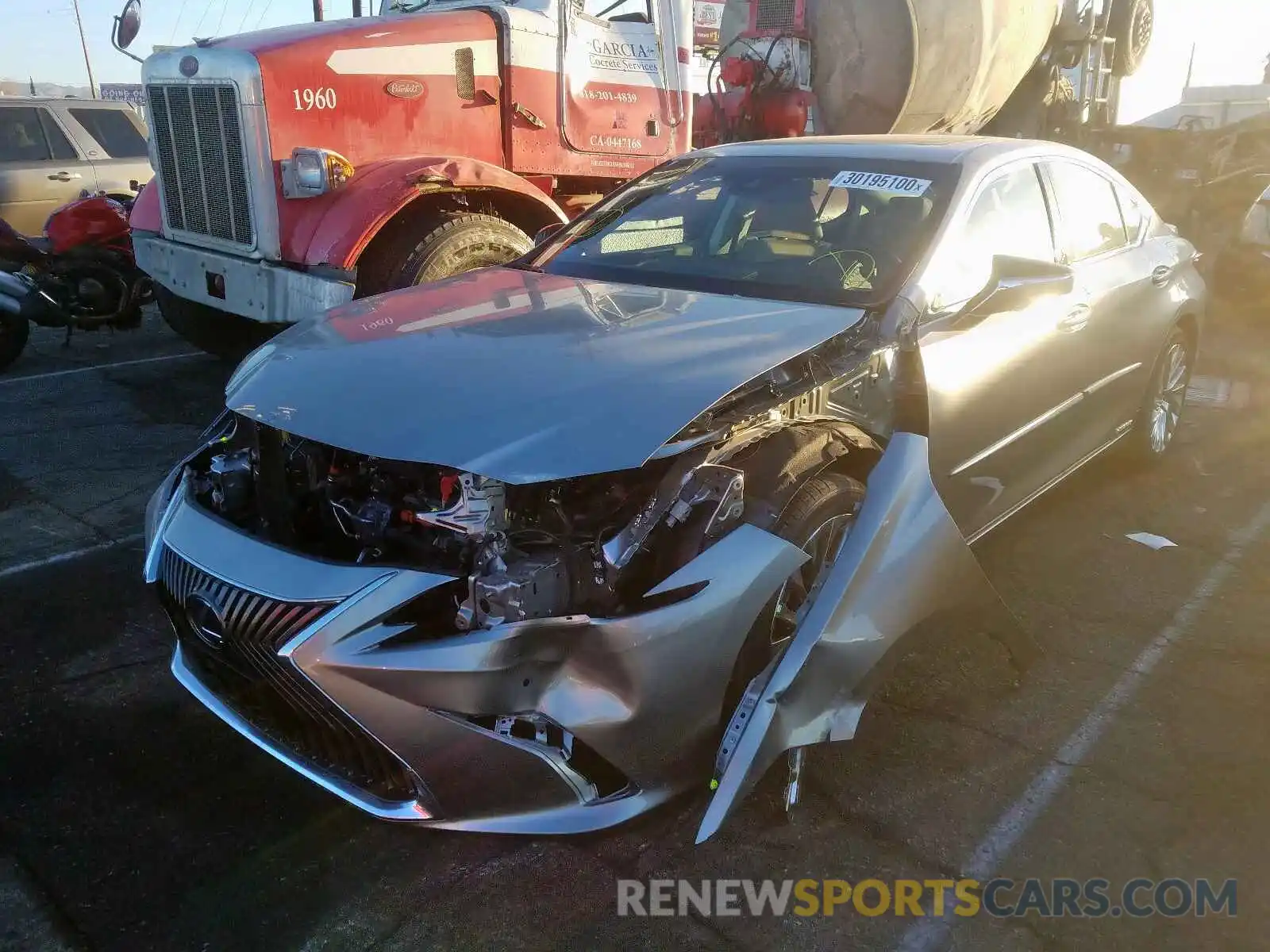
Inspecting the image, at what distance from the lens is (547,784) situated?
2301mm

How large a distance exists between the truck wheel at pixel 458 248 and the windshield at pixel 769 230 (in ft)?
4.11

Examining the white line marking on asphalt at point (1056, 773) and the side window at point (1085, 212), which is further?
the side window at point (1085, 212)

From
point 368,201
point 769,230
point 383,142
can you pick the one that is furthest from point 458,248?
point 769,230

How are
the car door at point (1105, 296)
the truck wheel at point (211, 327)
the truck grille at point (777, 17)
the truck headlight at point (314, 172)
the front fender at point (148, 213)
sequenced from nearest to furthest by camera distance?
the car door at point (1105, 296) < the truck headlight at point (314, 172) < the front fender at point (148, 213) < the truck wheel at point (211, 327) < the truck grille at point (777, 17)

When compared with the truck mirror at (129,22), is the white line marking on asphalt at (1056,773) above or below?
below

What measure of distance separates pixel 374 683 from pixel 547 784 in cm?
45

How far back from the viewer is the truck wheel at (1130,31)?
417 inches

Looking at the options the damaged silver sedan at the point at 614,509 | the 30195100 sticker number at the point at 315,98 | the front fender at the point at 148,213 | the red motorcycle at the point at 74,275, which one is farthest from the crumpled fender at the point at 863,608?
the red motorcycle at the point at 74,275

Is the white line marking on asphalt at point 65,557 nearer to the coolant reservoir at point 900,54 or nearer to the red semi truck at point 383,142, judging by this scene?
the red semi truck at point 383,142

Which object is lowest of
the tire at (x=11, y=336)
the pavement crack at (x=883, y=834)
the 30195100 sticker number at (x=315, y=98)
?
the pavement crack at (x=883, y=834)

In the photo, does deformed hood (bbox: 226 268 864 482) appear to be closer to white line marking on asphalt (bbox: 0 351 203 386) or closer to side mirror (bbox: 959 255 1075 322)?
side mirror (bbox: 959 255 1075 322)

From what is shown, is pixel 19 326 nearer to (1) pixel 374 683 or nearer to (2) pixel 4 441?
(2) pixel 4 441

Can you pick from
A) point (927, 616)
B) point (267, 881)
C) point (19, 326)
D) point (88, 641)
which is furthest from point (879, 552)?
point (19, 326)

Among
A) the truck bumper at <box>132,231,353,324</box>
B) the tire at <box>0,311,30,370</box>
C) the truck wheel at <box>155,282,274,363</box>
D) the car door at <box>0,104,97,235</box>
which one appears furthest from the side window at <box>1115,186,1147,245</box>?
the car door at <box>0,104,97,235</box>
